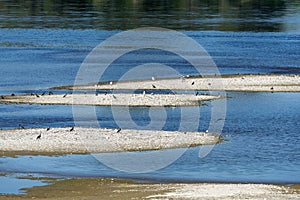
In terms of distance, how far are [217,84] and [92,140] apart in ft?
64.6

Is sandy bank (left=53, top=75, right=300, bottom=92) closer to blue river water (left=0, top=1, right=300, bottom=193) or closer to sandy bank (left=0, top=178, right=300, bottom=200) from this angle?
blue river water (left=0, top=1, right=300, bottom=193)

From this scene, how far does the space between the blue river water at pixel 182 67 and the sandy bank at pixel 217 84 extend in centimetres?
183

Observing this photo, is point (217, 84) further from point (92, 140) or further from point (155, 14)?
point (155, 14)

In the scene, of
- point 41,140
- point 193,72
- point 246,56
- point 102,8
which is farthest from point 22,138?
point 102,8

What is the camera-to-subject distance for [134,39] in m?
90.1

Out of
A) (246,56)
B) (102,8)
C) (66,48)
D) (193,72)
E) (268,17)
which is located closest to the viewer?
(193,72)

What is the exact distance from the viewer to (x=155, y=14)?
4892 inches

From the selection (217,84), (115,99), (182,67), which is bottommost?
(182,67)

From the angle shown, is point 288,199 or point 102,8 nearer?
point 288,199

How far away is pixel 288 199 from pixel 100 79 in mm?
32279

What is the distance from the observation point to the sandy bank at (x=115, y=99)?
51844mm

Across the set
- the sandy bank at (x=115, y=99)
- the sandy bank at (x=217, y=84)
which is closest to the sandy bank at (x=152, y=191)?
the sandy bank at (x=115, y=99)

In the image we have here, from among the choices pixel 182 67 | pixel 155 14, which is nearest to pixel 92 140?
pixel 182 67

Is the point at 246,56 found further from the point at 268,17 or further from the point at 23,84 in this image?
the point at 268,17
